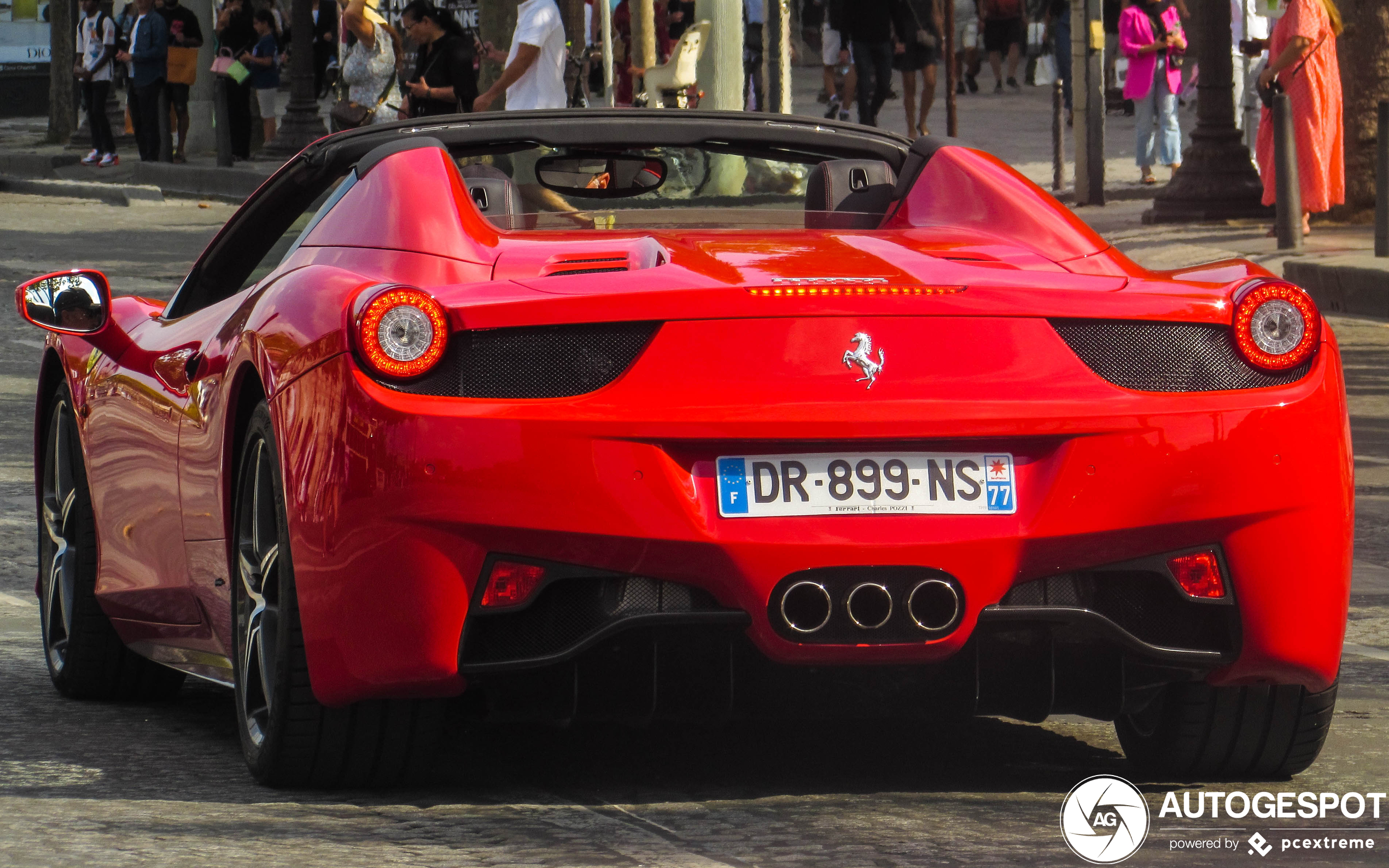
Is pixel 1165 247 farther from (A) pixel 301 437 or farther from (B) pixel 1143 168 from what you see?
(A) pixel 301 437

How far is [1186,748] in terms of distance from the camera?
4.59 m

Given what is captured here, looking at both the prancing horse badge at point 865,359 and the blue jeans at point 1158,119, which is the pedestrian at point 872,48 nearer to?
the blue jeans at point 1158,119

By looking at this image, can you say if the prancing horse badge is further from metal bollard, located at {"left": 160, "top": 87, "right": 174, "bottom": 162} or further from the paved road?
metal bollard, located at {"left": 160, "top": 87, "right": 174, "bottom": 162}

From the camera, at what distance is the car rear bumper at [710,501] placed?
3.98 metres

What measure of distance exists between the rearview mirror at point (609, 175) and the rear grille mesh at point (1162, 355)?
166 cm

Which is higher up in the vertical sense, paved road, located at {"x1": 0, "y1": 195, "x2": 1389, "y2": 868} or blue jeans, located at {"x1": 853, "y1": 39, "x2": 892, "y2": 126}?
blue jeans, located at {"x1": 853, "y1": 39, "x2": 892, "y2": 126}

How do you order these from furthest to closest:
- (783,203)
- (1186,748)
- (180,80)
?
(180,80), (783,203), (1186,748)

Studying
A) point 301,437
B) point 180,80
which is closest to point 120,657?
point 301,437

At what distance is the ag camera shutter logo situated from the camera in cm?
395

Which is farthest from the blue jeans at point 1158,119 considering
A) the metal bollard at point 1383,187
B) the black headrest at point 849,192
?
the black headrest at point 849,192

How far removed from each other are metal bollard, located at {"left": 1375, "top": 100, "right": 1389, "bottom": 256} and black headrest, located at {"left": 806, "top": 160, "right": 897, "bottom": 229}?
9.65 meters

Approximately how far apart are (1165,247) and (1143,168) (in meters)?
6.61

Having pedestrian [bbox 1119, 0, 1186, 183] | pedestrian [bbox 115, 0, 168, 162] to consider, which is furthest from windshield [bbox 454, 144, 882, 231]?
pedestrian [bbox 115, 0, 168, 162]

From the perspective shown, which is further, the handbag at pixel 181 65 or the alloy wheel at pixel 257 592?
the handbag at pixel 181 65
